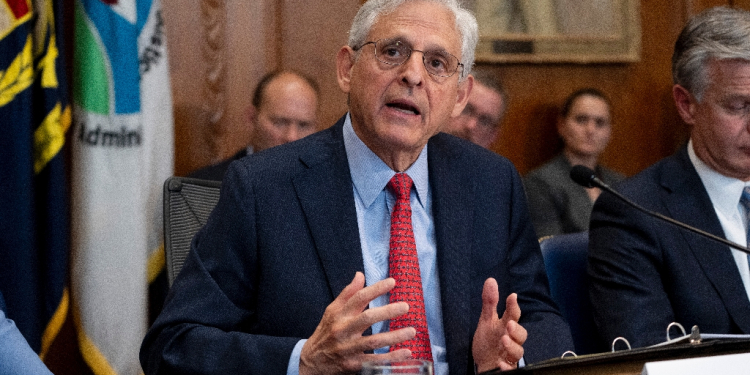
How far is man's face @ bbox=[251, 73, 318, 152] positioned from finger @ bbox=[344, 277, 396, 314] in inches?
77.0

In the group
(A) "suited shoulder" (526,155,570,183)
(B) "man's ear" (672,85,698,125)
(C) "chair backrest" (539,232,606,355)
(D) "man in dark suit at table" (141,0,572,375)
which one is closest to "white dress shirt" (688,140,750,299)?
(B) "man's ear" (672,85,698,125)

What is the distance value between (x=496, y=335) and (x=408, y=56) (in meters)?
0.65

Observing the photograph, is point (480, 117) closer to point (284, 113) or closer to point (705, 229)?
point (284, 113)

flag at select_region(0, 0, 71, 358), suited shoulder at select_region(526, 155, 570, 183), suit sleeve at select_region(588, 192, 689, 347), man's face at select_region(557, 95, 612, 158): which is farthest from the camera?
man's face at select_region(557, 95, 612, 158)

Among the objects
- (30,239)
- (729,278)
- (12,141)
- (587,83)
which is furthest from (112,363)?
(587,83)

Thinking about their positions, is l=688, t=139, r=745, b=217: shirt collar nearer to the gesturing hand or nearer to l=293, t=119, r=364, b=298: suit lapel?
the gesturing hand

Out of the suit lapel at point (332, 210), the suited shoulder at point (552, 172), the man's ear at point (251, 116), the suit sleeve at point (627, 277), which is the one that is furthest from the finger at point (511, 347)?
the suited shoulder at point (552, 172)

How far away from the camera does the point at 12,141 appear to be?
247 centimetres

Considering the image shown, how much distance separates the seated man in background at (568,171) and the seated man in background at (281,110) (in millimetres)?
1103

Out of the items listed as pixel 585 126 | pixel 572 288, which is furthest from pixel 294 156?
pixel 585 126

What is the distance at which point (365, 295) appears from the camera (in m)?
1.29

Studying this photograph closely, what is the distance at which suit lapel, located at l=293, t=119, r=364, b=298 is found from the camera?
1.60 metres

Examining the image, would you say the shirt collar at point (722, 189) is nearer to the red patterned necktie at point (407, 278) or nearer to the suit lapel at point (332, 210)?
the red patterned necktie at point (407, 278)

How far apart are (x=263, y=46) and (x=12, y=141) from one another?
116 centimetres
